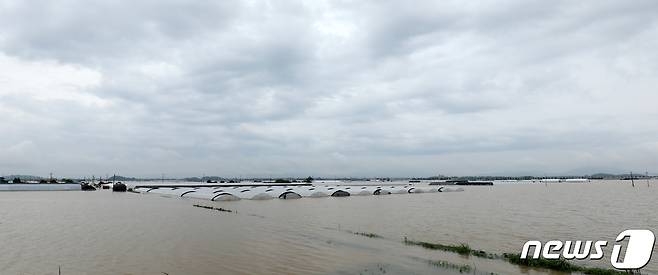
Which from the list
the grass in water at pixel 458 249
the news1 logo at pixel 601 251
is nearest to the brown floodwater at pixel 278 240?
the news1 logo at pixel 601 251

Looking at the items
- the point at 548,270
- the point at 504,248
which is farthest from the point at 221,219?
the point at 548,270

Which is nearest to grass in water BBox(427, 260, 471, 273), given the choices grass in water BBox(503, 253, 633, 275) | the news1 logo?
grass in water BBox(503, 253, 633, 275)

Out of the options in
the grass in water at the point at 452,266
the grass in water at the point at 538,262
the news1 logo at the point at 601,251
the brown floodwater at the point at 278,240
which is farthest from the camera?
the news1 logo at the point at 601,251

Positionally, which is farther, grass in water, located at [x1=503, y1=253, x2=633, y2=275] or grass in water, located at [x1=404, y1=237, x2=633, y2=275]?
grass in water, located at [x1=404, y1=237, x2=633, y2=275]

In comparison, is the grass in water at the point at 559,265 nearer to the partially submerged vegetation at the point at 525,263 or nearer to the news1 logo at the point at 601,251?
the partially submerged vegetation at the point at 525,263

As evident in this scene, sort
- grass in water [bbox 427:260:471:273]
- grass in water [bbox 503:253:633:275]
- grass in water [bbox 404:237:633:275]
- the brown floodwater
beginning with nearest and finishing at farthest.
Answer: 1. grass in water [bbox 503:253:633:275]
2. grass in water [bbox 404:237:633:275]
3. grass in water [bbox 427:260:471:273]
4. the brown floodwater

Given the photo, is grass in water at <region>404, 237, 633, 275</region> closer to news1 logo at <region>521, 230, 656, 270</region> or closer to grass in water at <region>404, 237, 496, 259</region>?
grass in water at <region>404, 237, 496, 259</region>

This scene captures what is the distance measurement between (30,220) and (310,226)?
17835 millimetres

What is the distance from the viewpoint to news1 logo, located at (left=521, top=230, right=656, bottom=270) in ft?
44.6

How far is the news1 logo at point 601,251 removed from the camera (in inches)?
535

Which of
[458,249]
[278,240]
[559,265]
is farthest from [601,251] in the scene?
[278,240]

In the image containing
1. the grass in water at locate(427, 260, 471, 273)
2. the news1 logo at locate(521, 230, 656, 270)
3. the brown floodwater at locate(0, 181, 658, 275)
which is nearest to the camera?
the grass in water at locate(427, 260, 471, 273)

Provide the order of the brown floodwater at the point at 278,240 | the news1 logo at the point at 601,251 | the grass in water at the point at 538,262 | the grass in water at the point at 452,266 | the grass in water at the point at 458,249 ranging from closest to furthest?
the grass in water at the point at 538,262 → the grass in water at the point at 452,266 → the brown floodwater at the point at 278,240 → the news1 logo at the point at 601,251 → the grass in water at the point at 458,249

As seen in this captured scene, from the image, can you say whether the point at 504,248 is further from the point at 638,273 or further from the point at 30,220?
the point at 30,220
